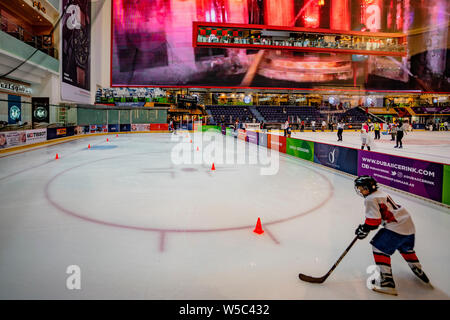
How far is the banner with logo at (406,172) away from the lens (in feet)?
20.1

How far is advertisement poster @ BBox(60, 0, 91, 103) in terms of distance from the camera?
2027 centimetres

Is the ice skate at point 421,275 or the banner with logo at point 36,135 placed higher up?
the banner with logo at point 36,135

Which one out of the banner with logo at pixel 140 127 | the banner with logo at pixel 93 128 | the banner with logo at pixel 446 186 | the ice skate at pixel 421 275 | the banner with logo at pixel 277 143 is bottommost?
the ice skate at pixel 421 275

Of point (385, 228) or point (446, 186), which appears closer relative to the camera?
point (385, 228)

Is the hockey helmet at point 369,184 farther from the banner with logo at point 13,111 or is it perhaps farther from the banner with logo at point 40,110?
the banner with logo at point 13,111

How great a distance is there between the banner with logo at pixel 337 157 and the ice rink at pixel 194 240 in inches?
59.4

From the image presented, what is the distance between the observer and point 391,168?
24.3 feet

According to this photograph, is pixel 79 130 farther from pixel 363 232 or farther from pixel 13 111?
pixel 363 232

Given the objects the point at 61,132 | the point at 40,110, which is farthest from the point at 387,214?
the point at 61,132

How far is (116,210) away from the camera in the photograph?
548 centimetres

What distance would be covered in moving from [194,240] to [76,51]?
24504mm

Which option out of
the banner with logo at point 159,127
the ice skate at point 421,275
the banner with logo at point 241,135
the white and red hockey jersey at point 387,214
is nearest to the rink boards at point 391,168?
the ice skate at point 421,275

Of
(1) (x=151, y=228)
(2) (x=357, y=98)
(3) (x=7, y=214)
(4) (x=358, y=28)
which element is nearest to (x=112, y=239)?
(1) (x=151, y=228)

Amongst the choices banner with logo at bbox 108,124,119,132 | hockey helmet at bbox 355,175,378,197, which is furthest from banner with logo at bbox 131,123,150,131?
hockey helmet at bbox 355,175,378,197
